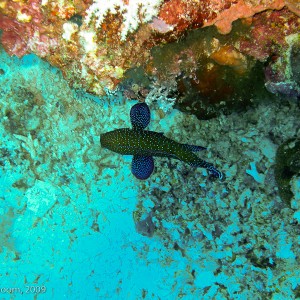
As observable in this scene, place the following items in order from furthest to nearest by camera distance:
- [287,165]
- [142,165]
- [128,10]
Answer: [142,165] < [287,165] < [128,10]

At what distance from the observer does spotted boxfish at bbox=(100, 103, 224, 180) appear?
4570mm

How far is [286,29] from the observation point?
151 inches

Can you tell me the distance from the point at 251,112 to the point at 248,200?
1578 mm

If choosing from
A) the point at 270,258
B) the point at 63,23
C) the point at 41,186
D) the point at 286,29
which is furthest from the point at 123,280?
the point at 286,29

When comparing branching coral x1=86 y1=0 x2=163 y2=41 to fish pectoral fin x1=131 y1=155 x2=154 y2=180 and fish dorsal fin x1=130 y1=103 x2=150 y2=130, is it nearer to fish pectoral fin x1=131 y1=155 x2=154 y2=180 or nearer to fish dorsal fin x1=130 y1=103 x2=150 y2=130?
fish dorsal fin x1=130 y1=103 x2=150 y2=130

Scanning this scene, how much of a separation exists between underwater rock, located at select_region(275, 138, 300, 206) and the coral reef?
1418 mm

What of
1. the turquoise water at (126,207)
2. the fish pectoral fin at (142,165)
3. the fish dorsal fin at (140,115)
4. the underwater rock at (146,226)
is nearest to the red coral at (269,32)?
the turquoise water at (126,207)

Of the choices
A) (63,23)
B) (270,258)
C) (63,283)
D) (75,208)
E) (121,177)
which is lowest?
(63,283)

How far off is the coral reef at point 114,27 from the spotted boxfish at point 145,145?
0.74 metres

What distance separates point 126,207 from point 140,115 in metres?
2.07

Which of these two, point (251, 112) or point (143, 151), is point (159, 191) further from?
point (251, 112)

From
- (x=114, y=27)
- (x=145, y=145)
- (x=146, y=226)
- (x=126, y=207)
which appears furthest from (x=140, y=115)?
(x=146, y=226)

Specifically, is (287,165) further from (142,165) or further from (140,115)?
(140,115)

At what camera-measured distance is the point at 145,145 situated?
462 centimetres
